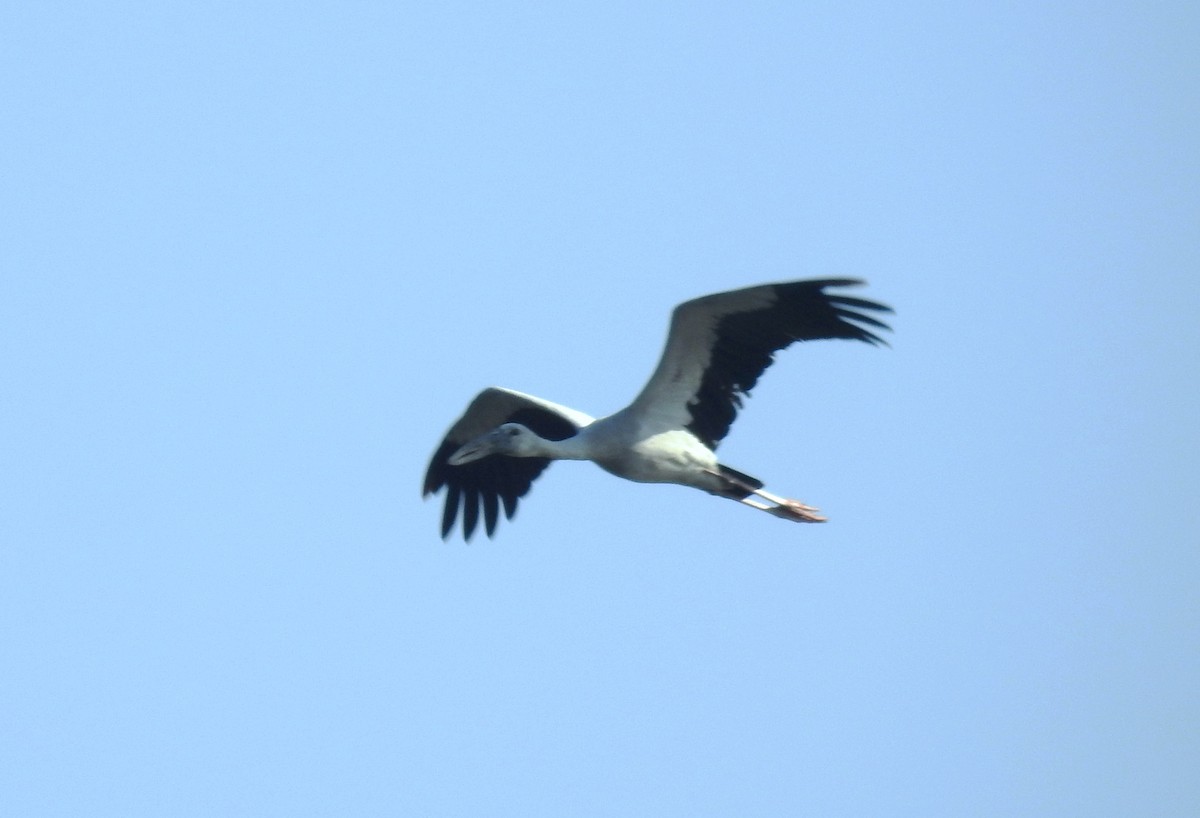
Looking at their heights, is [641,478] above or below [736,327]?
below

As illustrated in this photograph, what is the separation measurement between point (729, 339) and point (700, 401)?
70cm

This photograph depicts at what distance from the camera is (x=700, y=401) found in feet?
60.4

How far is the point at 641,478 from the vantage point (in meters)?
18.6

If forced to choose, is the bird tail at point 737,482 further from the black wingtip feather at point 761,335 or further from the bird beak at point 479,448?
the bird beak at point 479,448

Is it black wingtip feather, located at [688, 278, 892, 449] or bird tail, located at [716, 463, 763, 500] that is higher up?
black wingtip feather, located at [688, 278, 892, 449]

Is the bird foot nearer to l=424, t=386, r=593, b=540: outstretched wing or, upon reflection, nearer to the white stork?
the white stork

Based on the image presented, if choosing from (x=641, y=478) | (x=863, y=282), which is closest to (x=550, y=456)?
(x=641, y=478)

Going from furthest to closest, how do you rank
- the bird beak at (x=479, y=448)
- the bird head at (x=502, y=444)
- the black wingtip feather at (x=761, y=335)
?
the bird beak at (x=479, y=448)
the bird head at (x=502, y=444)
the black wingtip feather at (x=761, y=335)

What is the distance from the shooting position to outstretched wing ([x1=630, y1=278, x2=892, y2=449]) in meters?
17.5

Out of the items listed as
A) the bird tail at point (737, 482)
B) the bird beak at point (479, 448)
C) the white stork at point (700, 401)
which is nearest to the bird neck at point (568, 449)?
the white stork at point (700, 401)

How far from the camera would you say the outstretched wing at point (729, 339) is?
17547mm

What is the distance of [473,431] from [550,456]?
78.3 inches

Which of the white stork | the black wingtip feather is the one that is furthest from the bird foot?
the black wingtip feather

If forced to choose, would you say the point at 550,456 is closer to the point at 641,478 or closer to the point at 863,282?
the point at 641,478
